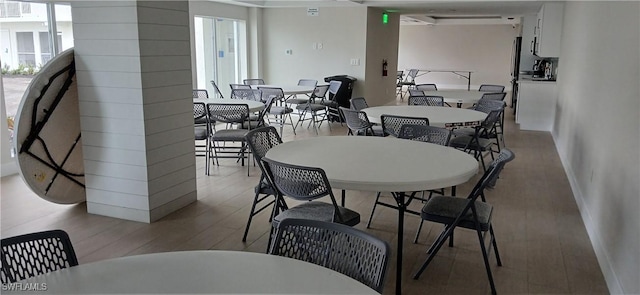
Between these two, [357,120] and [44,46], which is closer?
[357,120]

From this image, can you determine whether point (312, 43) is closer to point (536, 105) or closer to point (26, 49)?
point (536, 105)

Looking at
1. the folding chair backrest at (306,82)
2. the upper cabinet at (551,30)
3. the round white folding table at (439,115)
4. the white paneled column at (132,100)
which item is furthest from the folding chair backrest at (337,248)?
the upper cabinet at (551,30)

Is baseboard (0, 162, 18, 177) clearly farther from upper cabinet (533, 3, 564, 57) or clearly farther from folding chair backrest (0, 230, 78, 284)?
upper cabinet (533, 3, 564, 57)

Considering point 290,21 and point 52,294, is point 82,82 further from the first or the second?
point 290,21

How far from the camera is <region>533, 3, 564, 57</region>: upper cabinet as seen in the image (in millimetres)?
8508

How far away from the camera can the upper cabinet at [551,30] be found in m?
8.51

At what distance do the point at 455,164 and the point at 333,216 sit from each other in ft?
2.61

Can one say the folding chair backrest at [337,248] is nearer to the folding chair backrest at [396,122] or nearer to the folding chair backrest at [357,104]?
the folding chair backrest at [396,122]

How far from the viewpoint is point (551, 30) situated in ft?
28.1

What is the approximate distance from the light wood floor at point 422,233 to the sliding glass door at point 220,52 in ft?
14.8

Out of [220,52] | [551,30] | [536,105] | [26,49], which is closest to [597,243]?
[536,105]

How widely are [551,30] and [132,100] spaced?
7371 mm

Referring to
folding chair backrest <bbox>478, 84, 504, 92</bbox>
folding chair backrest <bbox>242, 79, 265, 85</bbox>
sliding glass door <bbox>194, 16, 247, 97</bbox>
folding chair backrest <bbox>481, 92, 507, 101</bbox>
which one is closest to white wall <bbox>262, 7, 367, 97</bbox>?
sliding glass door <bbox>194, 16, 247, 97</bbox>

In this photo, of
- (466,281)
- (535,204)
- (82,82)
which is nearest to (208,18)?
(82,82)
